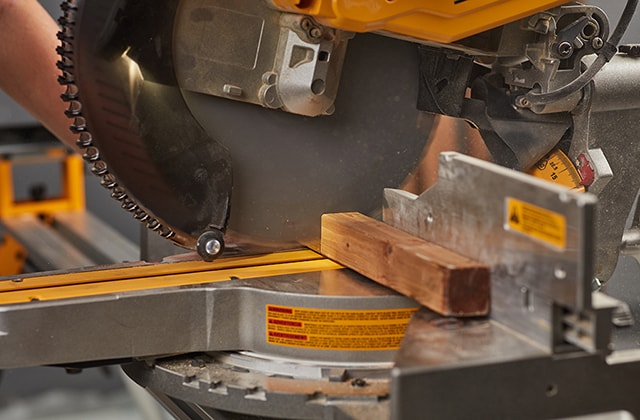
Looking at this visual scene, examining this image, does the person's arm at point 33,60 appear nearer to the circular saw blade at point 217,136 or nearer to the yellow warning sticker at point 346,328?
the circular saw blade at point 217,136

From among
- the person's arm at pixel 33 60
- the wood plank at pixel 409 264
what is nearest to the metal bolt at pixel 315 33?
the wood plank at pixel 409 264

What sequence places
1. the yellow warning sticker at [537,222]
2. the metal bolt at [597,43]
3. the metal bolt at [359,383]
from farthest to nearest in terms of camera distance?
1. the metal bolt at [597,43]
2. the metal bolt at [359,383]
3. the yellow warning sticker at [537,222]

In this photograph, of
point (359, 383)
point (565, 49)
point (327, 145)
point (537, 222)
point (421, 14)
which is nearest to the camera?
point (537, 222)

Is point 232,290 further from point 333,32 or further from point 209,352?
point 333,32

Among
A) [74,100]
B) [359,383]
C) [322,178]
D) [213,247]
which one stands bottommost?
[359,383]

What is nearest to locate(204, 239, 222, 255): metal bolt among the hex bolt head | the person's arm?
the hex bolt head

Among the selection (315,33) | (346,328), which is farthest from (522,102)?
(346,328)

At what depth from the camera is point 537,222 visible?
129cm

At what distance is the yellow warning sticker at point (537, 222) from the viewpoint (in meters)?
1.26

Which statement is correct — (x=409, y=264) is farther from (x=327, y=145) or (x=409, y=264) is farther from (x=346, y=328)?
(x=327, y=145)

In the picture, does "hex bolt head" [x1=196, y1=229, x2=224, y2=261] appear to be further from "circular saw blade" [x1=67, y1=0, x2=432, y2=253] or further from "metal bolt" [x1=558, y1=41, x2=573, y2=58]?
"metal bolt" [x1=558, y1=41, x2=573, y2=58]

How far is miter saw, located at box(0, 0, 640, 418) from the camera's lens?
1.39m

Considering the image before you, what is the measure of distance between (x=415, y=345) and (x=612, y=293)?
879 mm

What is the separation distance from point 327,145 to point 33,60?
0.68 m
